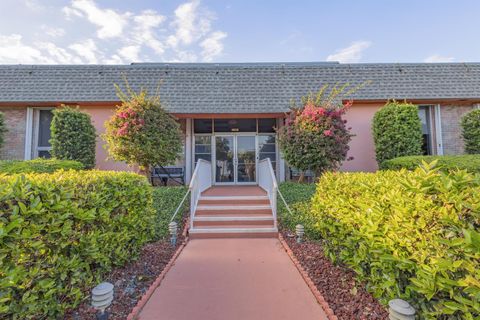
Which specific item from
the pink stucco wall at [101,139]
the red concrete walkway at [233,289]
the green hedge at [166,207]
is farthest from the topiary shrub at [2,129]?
the red concrete walkway at [233,289]

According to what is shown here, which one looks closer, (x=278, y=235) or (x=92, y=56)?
(x=278, y=235)

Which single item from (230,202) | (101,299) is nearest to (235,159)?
(230,202)

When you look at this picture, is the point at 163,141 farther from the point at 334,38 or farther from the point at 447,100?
the point at 447,100

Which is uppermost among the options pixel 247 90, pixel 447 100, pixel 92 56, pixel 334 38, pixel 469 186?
pixel 334 38

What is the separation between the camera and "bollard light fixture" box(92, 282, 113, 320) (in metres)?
2.52

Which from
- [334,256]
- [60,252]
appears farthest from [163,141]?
[334,256]

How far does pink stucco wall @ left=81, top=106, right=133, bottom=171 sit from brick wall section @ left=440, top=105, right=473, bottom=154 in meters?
13.1

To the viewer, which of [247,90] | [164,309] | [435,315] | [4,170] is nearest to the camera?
[435,315]

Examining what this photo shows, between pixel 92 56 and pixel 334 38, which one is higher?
pixel 334 38

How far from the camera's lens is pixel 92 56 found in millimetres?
11586

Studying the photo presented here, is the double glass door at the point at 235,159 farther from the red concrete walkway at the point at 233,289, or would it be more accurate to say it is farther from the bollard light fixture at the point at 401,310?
the bollard light fixture at the point at 401,310

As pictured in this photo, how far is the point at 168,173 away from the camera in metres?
9.96

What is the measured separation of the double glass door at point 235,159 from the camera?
1088 cm

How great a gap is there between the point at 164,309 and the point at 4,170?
7.34 metres
